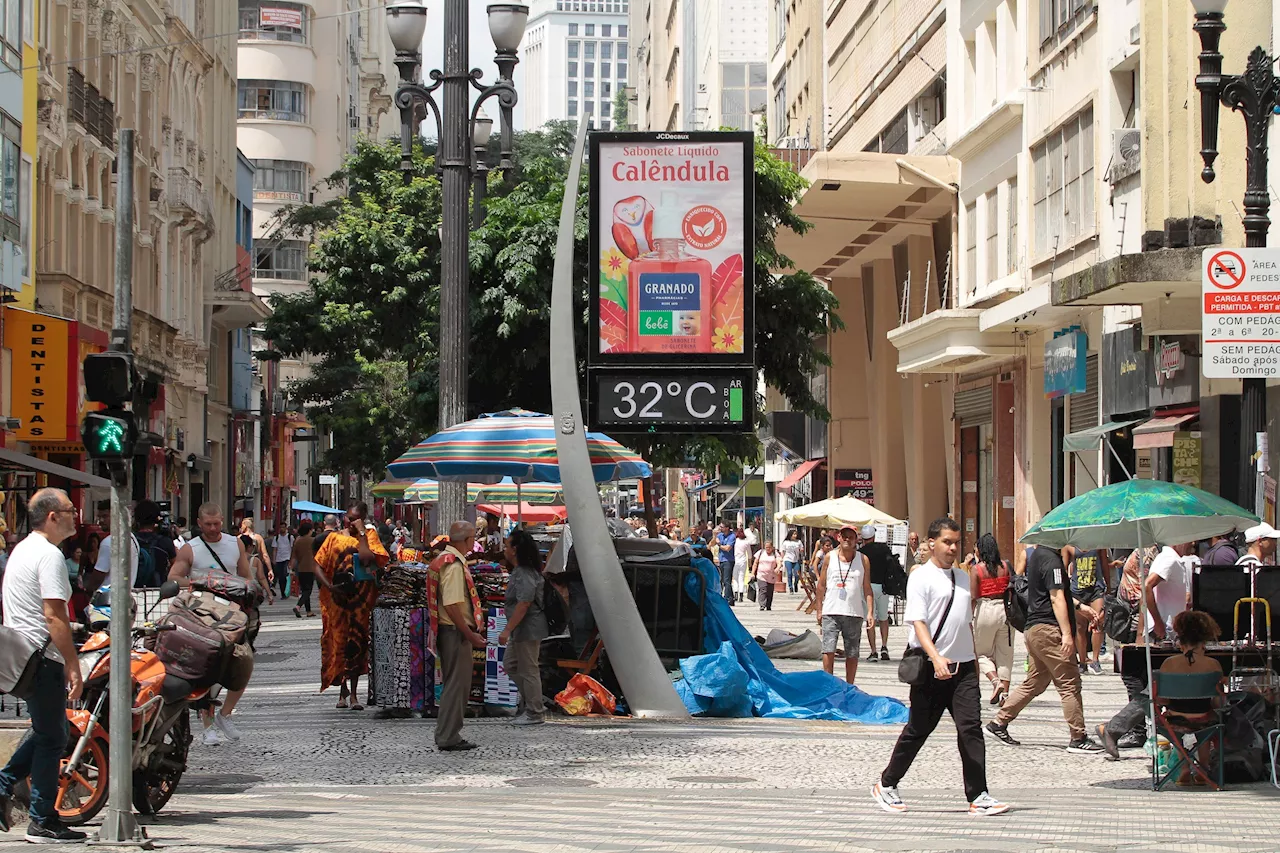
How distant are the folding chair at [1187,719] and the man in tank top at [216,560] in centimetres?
645

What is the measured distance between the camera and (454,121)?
17688 mm

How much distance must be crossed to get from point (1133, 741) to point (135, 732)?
729 cm

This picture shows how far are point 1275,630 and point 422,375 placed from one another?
20422 mm

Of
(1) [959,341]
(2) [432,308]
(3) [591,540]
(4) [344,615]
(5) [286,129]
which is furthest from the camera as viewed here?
(5) [286,129]

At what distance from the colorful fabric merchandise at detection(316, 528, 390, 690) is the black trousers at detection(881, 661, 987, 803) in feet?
22.7

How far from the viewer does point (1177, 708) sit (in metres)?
11.7

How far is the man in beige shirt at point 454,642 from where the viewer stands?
43.7 feet

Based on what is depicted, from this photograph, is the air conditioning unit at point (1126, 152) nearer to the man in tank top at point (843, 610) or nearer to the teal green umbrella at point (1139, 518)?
the man in tank top at point (843, 610)

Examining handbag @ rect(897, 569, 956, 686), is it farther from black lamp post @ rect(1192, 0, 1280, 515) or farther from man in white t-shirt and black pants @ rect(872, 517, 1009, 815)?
black lamp post @ rect(1192, 0, 1280, 515)

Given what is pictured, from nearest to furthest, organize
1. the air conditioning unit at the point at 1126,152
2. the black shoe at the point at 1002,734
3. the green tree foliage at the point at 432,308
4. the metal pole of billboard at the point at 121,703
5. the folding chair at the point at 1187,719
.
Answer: the metal pole of billboard at the point at 121,703, the folding chair at the point at 1187,719, the black shoe at the point at 1002,734, the air conditioning unit at the point at 1126,152, the green tree foliage at the point at 432,308

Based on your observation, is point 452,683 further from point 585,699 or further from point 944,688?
point 944,688

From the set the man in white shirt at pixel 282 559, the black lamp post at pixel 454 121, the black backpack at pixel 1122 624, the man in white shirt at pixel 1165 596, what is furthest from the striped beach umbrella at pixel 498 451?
the man in white shirt at pixel 282 559

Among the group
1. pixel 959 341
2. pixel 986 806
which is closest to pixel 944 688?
pixel 986 806

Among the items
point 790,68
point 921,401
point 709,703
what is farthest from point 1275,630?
point 790,68
